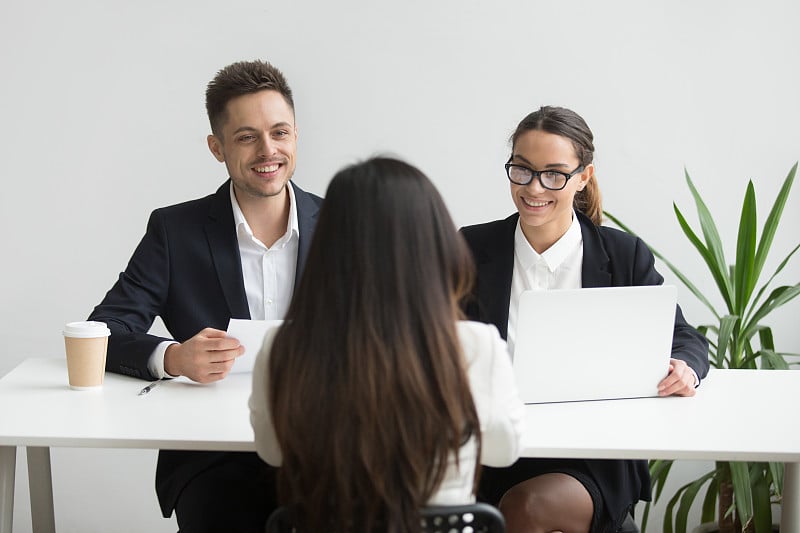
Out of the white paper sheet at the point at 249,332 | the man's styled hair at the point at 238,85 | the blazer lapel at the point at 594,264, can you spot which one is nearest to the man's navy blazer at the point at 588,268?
the blazer lapel at the point at 594,264

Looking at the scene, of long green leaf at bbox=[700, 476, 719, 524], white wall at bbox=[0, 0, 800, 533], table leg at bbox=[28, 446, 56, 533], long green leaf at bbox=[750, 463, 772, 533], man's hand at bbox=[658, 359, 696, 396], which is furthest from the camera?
white wall at bbox=[0, 0, 800, 533]

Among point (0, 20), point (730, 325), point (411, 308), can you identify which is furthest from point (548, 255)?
point (0, 20)

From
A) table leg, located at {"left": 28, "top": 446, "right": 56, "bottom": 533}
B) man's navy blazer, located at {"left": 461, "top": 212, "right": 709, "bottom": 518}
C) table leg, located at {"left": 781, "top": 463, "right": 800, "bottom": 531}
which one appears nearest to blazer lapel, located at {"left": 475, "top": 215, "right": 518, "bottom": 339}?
man's navy blazer, located at {"left": 461, "top": 212, "right": 709, "bottom": 518}

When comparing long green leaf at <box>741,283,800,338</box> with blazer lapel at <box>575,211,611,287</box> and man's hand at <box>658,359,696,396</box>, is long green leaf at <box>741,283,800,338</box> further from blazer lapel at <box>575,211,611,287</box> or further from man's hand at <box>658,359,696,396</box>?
man's hand at <box>658,359,696,396</box>

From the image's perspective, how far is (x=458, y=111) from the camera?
3398 millimetres

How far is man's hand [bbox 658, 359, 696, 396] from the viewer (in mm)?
2082

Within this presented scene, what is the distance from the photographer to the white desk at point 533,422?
180cm

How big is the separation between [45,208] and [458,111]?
60.0 inches

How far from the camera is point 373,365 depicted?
137cm

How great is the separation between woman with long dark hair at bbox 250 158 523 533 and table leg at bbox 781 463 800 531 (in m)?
0.87

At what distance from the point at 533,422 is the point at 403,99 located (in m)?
1.76

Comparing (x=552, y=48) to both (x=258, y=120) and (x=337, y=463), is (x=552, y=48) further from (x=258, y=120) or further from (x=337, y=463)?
(x=337, y=463)

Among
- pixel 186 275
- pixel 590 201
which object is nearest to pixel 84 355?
pixel 186 275

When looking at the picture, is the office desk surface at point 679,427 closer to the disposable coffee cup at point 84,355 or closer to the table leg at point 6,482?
the disposable coffee cup at point 84,355
